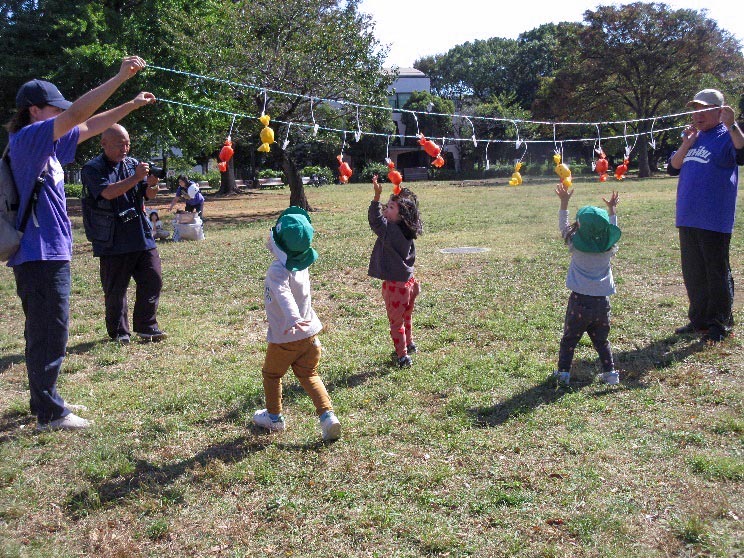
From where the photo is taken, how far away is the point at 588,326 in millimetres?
4891

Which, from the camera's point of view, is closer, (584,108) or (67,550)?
(67,550)

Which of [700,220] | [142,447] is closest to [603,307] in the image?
[700,220]

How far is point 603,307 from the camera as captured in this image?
4.86 metres

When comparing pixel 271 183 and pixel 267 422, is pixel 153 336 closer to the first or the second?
pixel 267 422

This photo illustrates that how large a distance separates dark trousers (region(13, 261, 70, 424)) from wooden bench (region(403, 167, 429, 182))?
40.4 metres

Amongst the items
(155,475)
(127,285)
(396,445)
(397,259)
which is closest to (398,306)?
(397,259)

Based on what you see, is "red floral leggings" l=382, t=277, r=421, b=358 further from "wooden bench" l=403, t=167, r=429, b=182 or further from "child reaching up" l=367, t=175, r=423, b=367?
"wooden bench" l=403, t=167, r=429, b=182

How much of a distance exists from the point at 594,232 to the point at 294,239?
2.27m

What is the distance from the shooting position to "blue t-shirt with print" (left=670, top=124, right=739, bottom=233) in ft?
18.4

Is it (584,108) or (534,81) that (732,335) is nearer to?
(584,108)

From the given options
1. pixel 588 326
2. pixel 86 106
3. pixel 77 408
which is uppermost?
pixel 86 106

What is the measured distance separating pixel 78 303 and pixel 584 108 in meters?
33.9

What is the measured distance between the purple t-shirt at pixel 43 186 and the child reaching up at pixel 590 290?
11.7ft

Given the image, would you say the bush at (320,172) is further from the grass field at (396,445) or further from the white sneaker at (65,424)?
the white sneaker at (65,424)
